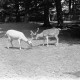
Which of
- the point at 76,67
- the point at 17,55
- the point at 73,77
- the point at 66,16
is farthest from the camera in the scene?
the point at 66,16

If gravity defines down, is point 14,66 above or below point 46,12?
below

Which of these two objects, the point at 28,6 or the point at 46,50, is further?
the point at 28,6

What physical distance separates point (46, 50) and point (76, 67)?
3.55 metres

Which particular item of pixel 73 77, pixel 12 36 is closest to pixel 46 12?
Answer: pixel 12 36

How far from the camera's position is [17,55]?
450 inches

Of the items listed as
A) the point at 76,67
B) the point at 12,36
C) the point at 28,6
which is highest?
the point at 28,6

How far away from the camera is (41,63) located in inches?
389

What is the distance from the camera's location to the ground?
8034 millimetres

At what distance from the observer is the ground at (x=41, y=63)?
8.03m

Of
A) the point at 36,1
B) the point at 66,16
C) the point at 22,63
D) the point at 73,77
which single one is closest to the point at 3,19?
the point at 66,16

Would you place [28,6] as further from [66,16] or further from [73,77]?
[73,77]

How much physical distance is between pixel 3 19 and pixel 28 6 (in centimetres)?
1086

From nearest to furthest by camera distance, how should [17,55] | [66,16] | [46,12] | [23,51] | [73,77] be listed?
1. [73,77]
2. [17,55]
3. [23,51]
4. [46,12]
5. [66,16]

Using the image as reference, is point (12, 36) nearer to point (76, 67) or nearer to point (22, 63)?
point (22, 63)
